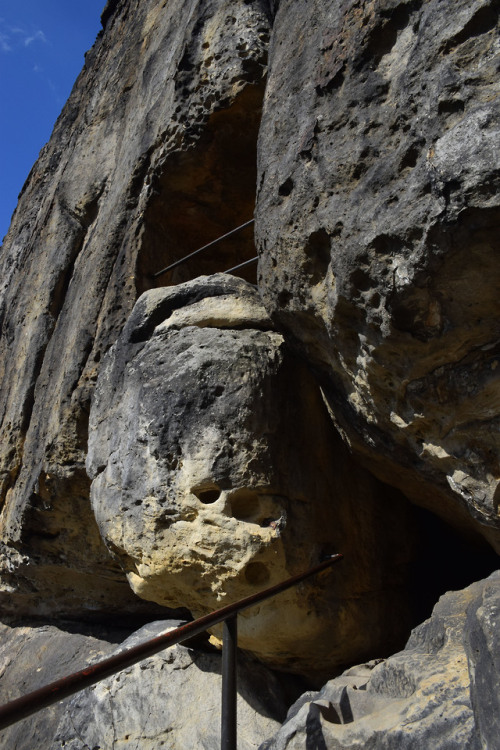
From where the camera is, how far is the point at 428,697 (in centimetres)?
149

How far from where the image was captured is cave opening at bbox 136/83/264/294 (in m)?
3.27

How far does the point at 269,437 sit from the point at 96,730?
4.39 ft

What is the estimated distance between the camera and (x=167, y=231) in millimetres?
3691

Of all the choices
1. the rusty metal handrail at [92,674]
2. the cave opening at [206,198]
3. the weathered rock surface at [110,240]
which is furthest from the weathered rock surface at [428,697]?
the cave opening at [206,198]

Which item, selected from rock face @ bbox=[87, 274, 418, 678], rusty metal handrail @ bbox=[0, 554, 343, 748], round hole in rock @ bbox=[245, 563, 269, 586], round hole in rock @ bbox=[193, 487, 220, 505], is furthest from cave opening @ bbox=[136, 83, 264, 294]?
rusty metal handrail @ bbox=[0, 554, 343, 748]

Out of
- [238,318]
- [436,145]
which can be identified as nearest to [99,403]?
[238,318]

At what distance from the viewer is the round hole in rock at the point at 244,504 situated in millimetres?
2092

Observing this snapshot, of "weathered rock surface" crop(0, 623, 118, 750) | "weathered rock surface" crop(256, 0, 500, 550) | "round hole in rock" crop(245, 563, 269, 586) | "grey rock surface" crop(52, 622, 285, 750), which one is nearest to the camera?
"weathered rock surface" crop(256, 0, 500, 550)

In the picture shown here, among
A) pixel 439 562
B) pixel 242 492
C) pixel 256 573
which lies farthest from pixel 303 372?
pixel 439 562

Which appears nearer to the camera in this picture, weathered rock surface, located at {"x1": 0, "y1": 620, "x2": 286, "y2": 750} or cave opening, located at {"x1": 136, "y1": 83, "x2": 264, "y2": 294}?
weathered rock surface, located at {"x1": 0, "y1": 620, "x2": 286, "y2": 750}

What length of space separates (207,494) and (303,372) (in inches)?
23.6

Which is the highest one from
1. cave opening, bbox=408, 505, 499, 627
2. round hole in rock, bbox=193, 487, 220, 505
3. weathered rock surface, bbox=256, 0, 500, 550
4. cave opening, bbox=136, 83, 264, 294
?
cave opening, bbox=136, 83, 264, 294

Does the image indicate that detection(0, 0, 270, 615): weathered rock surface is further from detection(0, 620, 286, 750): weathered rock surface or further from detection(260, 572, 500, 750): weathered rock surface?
detection(260, 572, 500, 750): weathered rock surface

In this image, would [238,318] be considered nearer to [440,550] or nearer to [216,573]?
[216,573]
